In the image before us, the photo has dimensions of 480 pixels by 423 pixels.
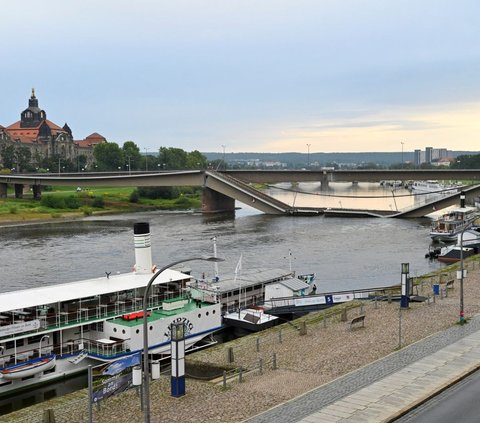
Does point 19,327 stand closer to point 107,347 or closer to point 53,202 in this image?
point 107,347

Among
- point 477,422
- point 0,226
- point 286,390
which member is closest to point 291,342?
point 286,390

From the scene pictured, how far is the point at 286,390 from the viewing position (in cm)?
2366

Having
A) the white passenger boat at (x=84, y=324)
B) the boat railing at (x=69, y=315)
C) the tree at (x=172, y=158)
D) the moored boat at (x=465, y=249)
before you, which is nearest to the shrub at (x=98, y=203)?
the tree at (x=172, y=158)

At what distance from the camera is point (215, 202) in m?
119

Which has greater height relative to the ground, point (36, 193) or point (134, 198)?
point (36, 193)

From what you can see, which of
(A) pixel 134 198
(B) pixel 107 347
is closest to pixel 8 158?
(A) pixel 134 198

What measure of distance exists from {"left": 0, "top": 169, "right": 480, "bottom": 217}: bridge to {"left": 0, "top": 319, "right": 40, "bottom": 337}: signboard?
81095mm

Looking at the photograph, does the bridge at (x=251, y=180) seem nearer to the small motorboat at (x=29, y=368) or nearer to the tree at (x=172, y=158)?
the tree at (x=172, y=158)

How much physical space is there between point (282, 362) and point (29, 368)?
10.1 m

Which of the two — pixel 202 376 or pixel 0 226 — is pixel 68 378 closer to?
pixel 202 376

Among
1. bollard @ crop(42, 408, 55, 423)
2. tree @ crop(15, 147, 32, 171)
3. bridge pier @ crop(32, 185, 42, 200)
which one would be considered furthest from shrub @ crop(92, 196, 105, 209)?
bollard @ crop(42, 408, 55, 423)

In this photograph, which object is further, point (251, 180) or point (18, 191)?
point (18, 191)

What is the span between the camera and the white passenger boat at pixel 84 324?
2902cm

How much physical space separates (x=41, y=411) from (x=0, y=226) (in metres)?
78.8
